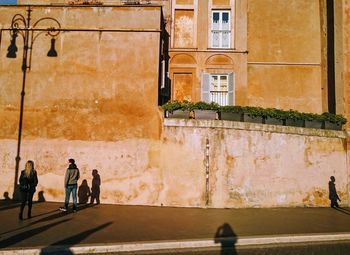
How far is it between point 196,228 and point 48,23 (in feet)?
34.4

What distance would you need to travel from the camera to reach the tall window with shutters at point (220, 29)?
20109mm

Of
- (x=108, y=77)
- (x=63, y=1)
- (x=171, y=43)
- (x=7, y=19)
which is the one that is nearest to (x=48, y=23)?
(x=7, y=19)

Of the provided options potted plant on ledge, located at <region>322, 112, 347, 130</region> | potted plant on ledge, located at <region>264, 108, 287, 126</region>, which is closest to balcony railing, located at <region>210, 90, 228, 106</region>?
potted plant on ledge, located at <region>264, 108, 287, 126</region>

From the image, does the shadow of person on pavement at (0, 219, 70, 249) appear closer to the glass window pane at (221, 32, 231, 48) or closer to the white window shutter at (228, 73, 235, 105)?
the white window shutter at (228, 73, 235, 105)

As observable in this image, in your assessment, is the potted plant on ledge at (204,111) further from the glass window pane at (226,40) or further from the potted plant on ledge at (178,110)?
the glass window pane at (226,40)

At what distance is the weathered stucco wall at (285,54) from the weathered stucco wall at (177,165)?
200 inches

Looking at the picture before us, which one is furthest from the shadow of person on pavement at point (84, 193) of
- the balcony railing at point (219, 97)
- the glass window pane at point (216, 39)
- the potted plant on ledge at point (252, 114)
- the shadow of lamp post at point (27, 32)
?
the glass window pane at point (216, 39)

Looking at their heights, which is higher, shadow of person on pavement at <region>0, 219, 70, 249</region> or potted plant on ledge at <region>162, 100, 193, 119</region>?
potted plant on ledge at <region>162, 100, 193, 119</region>

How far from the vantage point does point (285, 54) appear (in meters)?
20.5

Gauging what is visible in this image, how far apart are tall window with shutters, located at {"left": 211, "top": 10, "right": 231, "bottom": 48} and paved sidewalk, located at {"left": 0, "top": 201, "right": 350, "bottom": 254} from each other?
921 centimetres

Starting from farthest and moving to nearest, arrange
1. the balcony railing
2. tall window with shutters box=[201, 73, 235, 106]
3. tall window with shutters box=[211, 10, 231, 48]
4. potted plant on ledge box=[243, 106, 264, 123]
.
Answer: tall window with shutters box=[211, 10, 231, 48] → the balcony railing → tall window with shutters box=[201, 73, 235, 106] → potted plant on ledge box=[243, 106, 264, 123]

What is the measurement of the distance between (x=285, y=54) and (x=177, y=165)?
9421mm

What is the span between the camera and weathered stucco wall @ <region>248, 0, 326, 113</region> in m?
20.3

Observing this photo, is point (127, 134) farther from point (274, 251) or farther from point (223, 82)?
point (274, 251)
